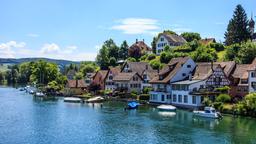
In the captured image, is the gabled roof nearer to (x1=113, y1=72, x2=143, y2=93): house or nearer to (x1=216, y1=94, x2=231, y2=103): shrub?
(x1=113, y1=72, x2=143, y2=93): house

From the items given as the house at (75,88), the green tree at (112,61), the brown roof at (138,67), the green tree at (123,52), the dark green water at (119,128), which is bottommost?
the dark green water at (119,128)

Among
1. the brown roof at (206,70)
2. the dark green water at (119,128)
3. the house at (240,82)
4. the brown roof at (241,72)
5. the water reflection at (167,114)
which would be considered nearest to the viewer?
the dark green water at (119,128)

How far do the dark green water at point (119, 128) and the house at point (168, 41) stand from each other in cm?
7665

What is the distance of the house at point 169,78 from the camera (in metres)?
88.3

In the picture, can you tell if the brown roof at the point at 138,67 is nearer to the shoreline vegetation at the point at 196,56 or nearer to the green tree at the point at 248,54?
the shoreline vegetation at the point at 196,56

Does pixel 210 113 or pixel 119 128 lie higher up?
pixel 210 113

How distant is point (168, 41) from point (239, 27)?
1096 inches

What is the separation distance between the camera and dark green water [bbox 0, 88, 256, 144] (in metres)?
48.9

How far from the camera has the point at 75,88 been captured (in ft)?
421

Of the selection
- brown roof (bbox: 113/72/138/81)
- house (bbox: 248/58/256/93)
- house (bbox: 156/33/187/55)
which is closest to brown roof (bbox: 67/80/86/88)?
brown roof (bbox: 113/72/138/81)

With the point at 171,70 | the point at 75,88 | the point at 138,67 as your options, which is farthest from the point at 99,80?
the point at 171,70

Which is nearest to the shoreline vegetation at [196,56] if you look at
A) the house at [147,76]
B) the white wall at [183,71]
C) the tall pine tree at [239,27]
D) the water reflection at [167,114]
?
the tall pine tree at [239,27]

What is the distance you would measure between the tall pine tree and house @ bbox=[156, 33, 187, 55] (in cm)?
2176

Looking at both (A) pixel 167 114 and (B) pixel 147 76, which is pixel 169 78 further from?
(B) pixel 147 76
